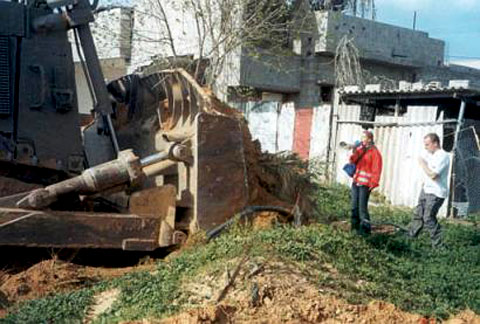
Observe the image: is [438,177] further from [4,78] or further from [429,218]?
[4,78]

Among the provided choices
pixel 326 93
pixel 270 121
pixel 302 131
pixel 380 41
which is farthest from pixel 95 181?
pixel 380 41

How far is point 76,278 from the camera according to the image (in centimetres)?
589

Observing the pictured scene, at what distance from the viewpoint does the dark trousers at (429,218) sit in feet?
29.1

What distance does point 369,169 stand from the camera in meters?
9.54

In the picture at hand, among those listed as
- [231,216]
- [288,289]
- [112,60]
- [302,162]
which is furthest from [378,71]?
[288,289]

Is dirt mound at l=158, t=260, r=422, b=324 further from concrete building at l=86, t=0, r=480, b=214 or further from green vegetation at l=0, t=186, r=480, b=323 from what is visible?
concrete building at l=86, t=0, r=480, b=214

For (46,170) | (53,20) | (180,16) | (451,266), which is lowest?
(451,266)

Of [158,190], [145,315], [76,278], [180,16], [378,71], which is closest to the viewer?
[145,315]

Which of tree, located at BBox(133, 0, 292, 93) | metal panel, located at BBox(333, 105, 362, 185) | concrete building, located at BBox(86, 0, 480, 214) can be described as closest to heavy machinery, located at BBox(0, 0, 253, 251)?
tree, located at BBox(133, 0, 292, 93)

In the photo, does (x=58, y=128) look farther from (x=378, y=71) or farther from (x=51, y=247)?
(x=378, y=71)

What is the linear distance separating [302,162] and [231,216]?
1.85 meters

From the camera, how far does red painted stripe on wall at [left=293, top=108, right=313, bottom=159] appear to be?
17703mm

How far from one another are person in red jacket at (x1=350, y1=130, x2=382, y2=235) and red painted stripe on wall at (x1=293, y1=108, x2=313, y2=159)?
7903 mm

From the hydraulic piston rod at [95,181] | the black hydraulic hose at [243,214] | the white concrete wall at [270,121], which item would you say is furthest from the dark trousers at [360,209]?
the white concrete wall at [270,121]
